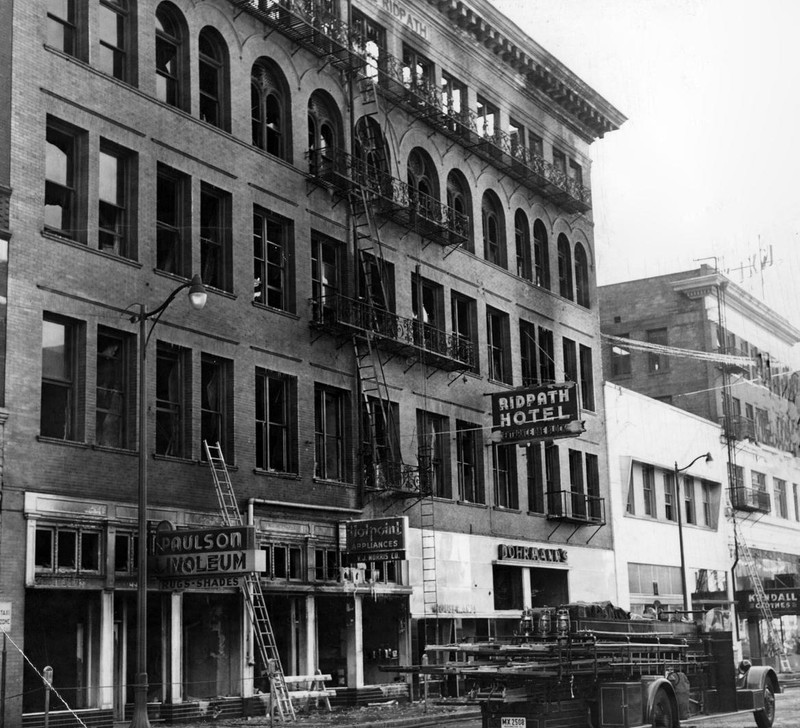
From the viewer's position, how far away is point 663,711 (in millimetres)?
22938

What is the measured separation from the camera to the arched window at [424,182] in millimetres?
40531

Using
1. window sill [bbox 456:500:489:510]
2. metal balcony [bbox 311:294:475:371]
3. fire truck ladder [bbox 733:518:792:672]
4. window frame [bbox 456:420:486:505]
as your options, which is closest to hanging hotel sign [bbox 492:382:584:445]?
window frame [bbox 456:420:486:505]

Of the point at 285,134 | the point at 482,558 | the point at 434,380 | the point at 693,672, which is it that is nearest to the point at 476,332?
the point at 434,380

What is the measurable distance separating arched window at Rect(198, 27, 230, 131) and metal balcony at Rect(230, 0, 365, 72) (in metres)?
1.25

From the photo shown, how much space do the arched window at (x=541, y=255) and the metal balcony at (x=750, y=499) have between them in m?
20.3

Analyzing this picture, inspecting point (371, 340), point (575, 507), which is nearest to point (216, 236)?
point (371, 340)

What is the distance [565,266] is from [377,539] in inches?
821

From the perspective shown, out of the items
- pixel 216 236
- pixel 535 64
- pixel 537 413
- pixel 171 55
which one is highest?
pixel 535 64

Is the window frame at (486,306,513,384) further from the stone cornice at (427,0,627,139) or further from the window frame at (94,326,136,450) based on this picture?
the window frame at (94,326,136,450)

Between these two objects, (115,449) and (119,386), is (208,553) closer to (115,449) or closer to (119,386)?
(115,449)

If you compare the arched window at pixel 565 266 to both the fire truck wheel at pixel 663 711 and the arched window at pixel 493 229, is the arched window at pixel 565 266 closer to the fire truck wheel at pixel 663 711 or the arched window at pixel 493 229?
the arched window at pixel 493 229

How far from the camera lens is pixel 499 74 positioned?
46.8 meters

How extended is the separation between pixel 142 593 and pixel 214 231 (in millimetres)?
11647

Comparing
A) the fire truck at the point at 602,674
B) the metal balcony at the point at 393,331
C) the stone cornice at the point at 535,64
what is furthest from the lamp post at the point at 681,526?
the fire truck at the point at 602,674
